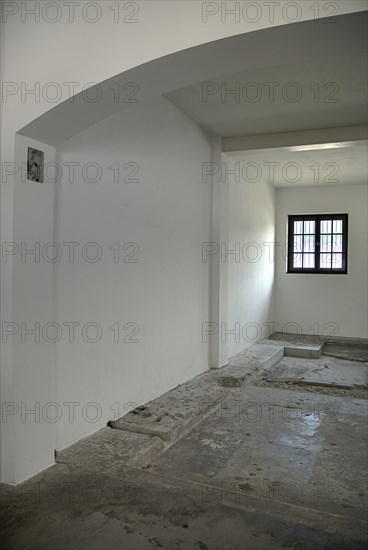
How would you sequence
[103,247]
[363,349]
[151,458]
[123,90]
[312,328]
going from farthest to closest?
[312,328], [363,349], [103,247], [151,458], [123,90]

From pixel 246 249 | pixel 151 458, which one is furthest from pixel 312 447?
pixel 246 249

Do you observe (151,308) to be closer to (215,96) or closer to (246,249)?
(215,96)

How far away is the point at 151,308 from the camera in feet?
15.2

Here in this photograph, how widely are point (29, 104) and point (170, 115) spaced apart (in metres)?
2.59

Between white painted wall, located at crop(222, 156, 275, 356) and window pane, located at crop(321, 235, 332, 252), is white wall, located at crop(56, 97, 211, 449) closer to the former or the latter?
white painted wall, located at crop(222, 156, 275, 356)

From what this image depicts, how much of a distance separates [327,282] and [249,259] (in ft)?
8.01

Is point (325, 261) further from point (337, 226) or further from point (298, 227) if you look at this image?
point (298, 227)

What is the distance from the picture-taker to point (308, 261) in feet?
32.5

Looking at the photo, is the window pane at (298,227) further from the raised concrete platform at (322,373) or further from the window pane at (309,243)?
the raised concrete platform at (322,373)

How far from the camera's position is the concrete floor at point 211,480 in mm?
2344

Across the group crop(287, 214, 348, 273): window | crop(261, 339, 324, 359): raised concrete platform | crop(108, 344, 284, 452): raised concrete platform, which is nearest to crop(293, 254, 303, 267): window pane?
crop(287, 214, 348, 273): window

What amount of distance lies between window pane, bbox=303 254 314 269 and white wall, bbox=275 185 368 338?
24 centimetres

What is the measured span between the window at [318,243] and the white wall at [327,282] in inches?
5.1

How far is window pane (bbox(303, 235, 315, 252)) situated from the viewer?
9805 millimetres
